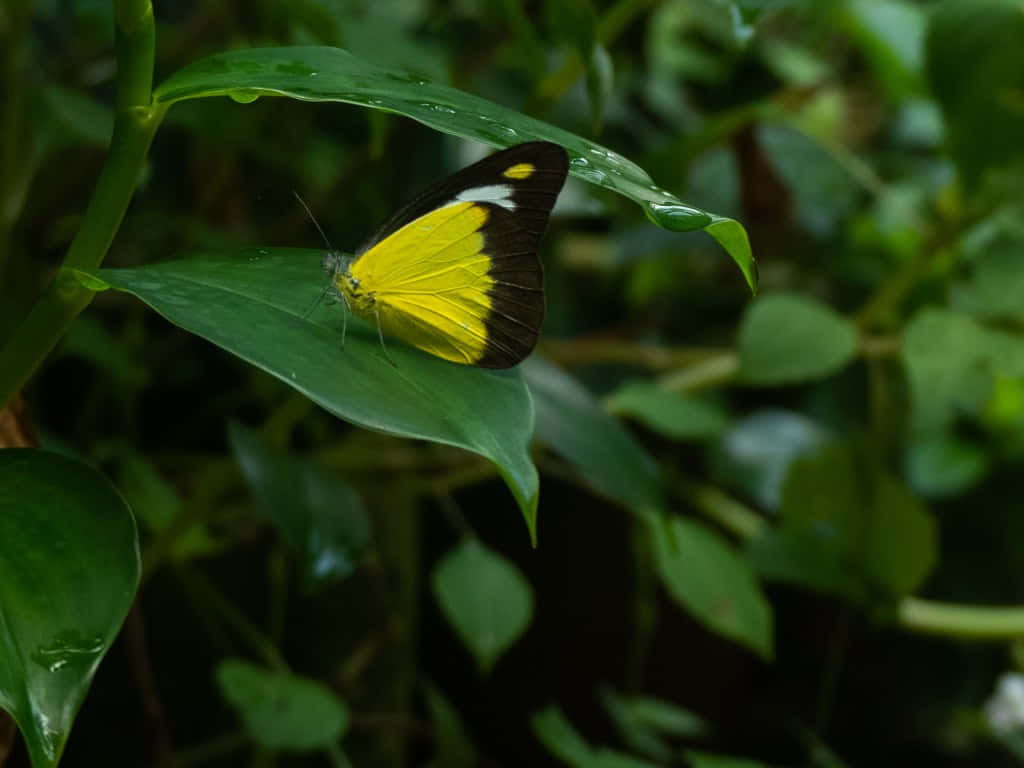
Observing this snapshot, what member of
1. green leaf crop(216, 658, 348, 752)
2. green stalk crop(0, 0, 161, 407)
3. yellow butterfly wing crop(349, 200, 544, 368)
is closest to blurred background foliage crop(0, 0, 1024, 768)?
green leaf crop(216, 658, 348, 752)

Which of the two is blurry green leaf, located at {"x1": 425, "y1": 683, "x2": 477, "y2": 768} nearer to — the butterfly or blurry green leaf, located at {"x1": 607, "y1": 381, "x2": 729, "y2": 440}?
blurry green leaf, located at {"x1": 607, "y1": 381, "x2": 729, "y2": 440}

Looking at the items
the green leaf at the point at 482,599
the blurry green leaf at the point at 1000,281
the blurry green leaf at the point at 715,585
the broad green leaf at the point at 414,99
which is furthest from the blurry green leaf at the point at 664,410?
the broad green leaf at the point at 414,99

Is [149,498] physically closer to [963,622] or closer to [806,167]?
[963,622]


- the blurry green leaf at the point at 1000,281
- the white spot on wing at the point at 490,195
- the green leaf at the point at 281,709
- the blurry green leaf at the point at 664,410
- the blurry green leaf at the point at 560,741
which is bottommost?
the blurry green leaf at the point at 560,741

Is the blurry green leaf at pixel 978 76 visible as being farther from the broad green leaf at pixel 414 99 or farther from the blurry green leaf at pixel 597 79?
the broad green leaf at pixel 414 99

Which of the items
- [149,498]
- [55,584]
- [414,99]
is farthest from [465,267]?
[149,498]
